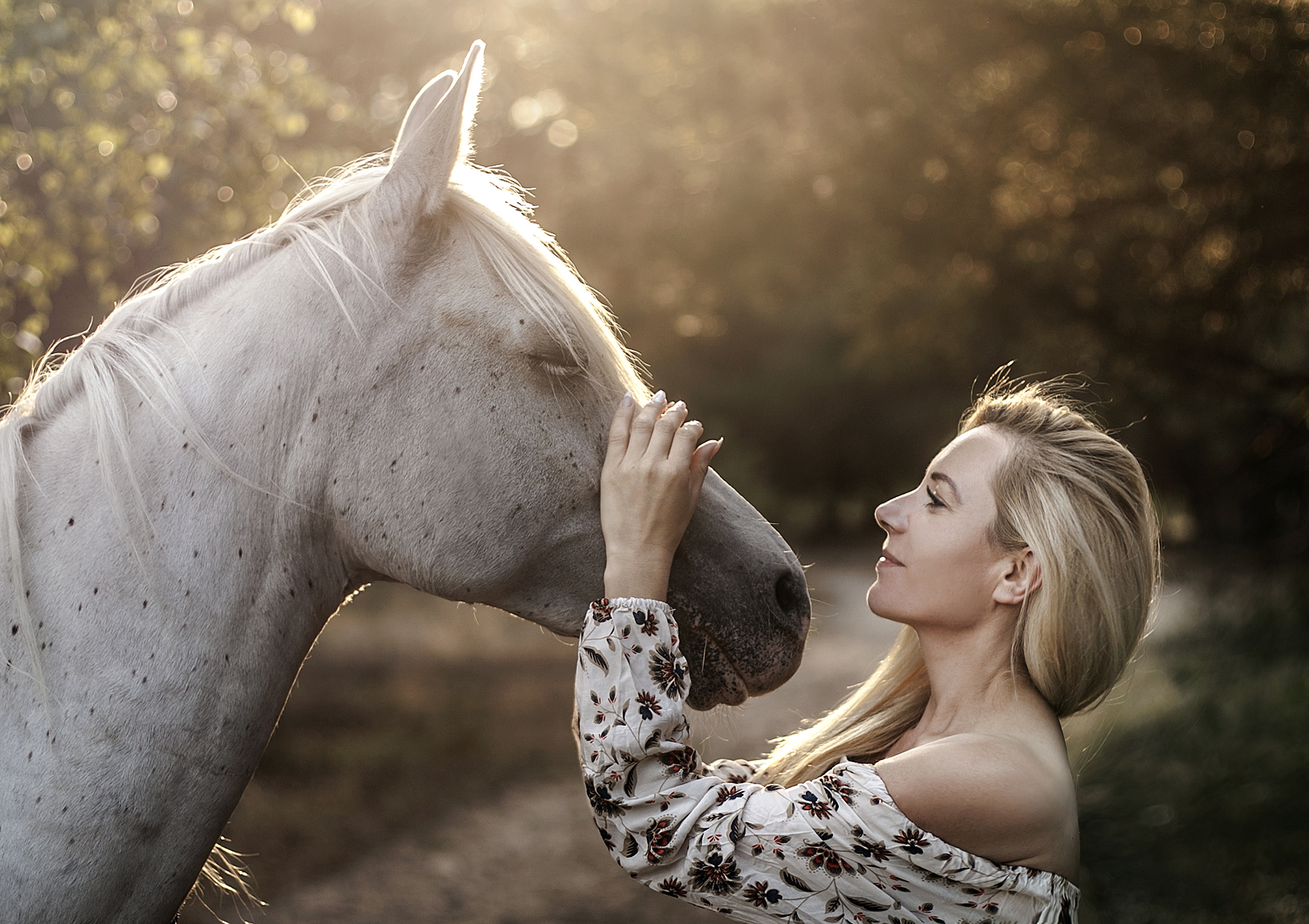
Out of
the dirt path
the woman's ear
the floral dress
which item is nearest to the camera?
the floral dress

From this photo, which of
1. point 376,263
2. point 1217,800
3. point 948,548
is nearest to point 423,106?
point 376,263

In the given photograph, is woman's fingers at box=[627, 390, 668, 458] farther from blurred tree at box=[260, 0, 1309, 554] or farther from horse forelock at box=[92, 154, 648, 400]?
blurred tree at box=[260, 0, 1309, 554]

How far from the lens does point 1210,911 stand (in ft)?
12.7

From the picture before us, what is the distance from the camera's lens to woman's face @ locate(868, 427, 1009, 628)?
63.1 inches

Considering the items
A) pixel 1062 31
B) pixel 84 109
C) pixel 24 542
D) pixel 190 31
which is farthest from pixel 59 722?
pixel 1062 31

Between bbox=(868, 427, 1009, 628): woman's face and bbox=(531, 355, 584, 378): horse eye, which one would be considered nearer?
bbox=(531, 355, 584, 378): horse eye

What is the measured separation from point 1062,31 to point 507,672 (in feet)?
29.8

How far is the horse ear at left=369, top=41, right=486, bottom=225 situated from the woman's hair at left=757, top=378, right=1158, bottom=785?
1133 millimetres

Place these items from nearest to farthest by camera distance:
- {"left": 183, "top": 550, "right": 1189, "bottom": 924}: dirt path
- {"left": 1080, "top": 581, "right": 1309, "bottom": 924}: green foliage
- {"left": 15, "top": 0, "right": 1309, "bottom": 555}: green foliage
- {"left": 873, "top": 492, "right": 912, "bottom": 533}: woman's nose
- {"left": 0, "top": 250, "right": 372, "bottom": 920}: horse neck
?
{"left": 0, "top": 250, "right": 372, "bottom": 920}: horse neck, {"left": 873, "top": 492, "right": 912, "bottom": 533}: woman's nose, {"left": 15, "top": 0, "right": 1309, "bottom": 555}: green foliage, {"left": 1080, "top": 581, "right": 1309, "bottom": 924}: green foliage, {"left": 183, "top": 550, "right": 1189, "bottom": 924}: dirt path

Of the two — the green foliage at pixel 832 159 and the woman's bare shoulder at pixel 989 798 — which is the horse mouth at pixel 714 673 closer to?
the woman's bare shoulder at pixel 989 798

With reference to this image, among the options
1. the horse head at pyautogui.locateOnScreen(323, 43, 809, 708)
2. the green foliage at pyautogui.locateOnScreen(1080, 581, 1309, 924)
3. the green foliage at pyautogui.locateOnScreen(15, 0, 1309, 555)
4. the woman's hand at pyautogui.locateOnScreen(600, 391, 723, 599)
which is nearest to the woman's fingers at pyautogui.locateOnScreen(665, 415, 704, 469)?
the woman's hand at pyautogui.locateOnScreen(600, 391, 723, 599)

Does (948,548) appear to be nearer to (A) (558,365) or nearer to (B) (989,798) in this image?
(B) (989,798)

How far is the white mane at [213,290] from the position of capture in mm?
1292

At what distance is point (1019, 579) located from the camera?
1579 millimetres
